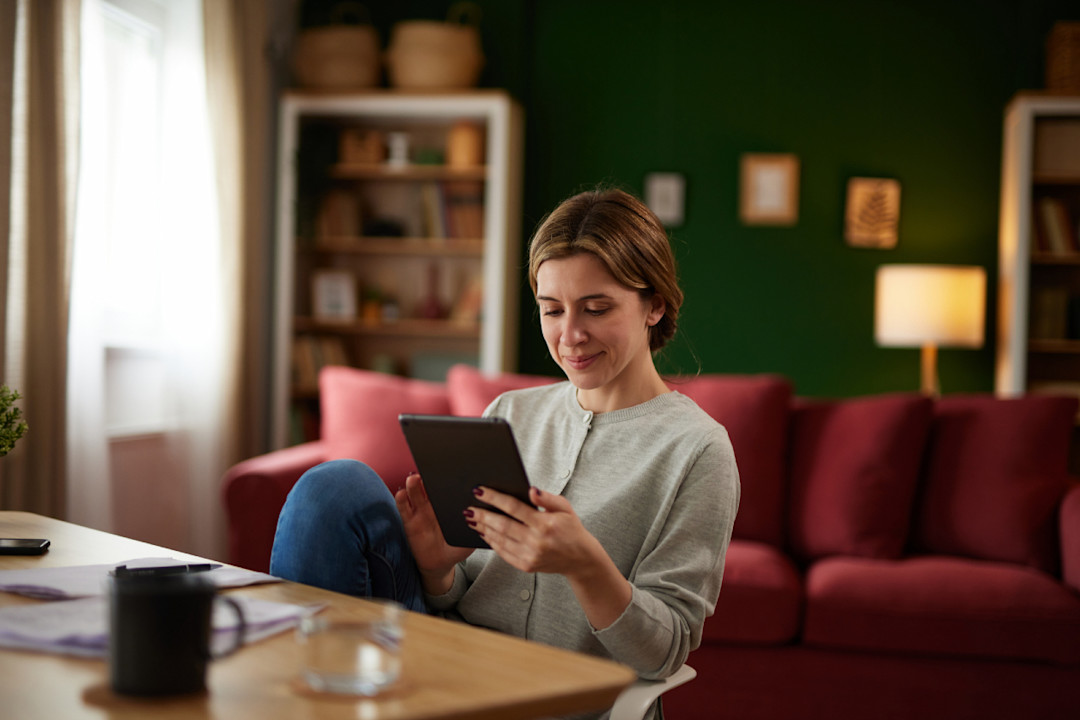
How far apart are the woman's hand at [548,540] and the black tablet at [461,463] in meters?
0.02

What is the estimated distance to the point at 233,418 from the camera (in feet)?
12.1

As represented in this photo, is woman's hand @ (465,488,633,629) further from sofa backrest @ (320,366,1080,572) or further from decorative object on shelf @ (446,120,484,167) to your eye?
decorative object on shelf @ (446,120,484,167)

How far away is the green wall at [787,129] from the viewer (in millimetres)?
4324

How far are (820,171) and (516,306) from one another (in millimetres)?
1513

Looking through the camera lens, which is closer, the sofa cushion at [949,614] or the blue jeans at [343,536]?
the blue jeans at [343,536]

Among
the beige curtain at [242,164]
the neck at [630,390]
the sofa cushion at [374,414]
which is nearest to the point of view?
the neck at [630,390]

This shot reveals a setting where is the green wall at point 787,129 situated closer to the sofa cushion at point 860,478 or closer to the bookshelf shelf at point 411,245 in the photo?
the bookshelf shelf at point 411,245

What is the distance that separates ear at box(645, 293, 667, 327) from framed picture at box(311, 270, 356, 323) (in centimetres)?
313

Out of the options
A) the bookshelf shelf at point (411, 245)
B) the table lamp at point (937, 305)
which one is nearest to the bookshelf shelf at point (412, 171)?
the bookshelf shelf at point (411, 245)

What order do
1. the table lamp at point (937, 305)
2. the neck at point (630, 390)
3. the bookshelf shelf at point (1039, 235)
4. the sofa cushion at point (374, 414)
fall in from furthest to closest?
the bookshelf shelf at point (1039, 235), the table lamp at point (937, 305), the sofa cushion at point (374, 414), the neck at point (630, 390)

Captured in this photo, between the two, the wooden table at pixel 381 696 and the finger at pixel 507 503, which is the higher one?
the finger at pixel 507 503

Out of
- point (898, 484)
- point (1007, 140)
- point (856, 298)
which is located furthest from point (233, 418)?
point (1007, 140)

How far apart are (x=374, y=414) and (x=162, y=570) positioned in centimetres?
190

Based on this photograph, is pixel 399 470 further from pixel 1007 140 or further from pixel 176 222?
pixel 1007 140
